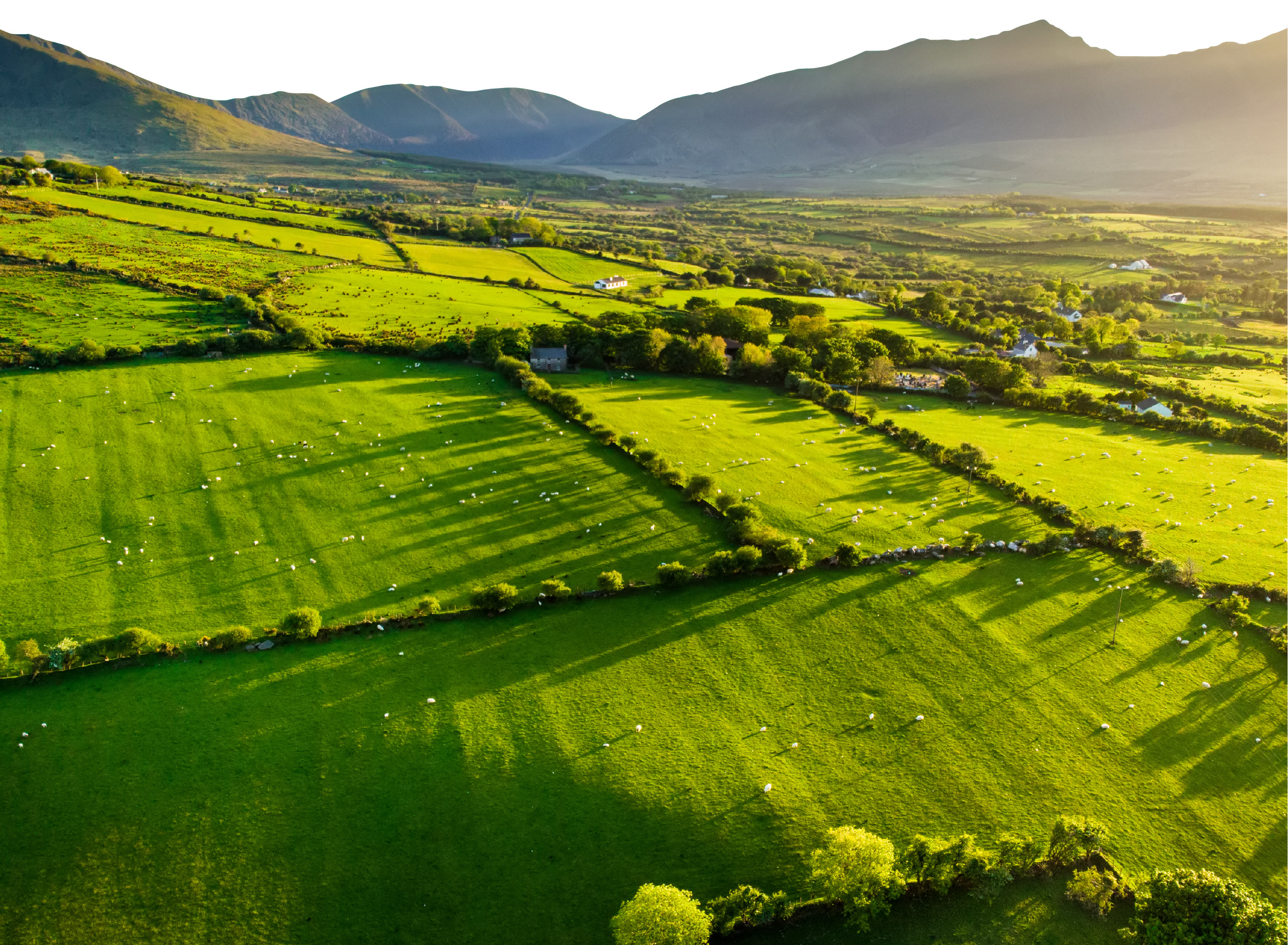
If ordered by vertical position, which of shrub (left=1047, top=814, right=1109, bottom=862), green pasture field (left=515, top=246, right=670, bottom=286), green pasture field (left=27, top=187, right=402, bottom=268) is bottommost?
shrub (left=1047, top=814, right=1109, bottom=862)

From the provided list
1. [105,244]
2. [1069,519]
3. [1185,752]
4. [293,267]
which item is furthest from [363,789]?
[105,244]

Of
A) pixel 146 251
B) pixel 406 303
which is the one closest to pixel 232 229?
pixel 146 251

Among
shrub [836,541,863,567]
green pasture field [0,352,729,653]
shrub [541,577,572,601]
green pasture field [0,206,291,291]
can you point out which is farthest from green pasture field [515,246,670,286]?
shrub [541,577,572,601]

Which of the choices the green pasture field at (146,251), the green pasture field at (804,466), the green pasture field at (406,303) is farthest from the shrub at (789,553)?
the green pasture field at (146,251)

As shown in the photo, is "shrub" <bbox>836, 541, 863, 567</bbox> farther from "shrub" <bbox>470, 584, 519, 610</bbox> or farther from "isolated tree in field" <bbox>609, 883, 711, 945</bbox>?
"isolated tree in field" <bbox>609, 883, 711, 945</bbox>

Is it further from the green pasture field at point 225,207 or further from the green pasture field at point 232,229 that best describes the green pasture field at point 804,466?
the green pasture field at point 225,207

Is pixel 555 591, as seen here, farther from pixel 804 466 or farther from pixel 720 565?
pixel 804 466
